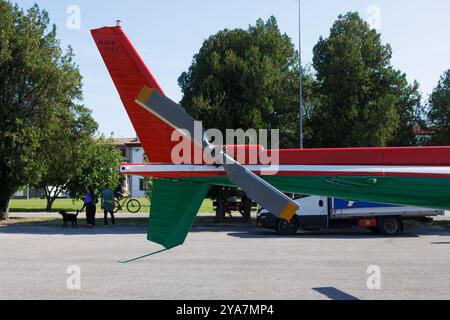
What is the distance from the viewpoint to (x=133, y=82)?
539cm

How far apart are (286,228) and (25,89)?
1417 cm

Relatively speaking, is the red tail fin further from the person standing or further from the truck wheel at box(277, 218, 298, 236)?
the person standing

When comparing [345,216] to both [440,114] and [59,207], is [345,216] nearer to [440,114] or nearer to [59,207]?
[440,114]

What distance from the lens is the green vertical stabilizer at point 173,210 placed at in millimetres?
5539

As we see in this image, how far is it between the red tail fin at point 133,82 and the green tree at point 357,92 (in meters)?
18.0

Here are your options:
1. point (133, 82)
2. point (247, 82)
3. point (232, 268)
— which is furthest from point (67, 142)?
point (133, 82)

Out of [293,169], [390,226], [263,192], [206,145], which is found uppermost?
[206,145]

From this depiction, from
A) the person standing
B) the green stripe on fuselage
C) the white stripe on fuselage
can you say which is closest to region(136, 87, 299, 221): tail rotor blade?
the white stripe on fuselage

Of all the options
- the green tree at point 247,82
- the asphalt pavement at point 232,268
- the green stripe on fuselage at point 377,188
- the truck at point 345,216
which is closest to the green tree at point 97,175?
the green tree at point 247,82

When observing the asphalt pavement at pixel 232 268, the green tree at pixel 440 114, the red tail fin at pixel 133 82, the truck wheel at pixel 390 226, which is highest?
the green tree at pixel 440 114

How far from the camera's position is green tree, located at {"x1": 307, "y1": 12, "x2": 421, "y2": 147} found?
74.0 ft

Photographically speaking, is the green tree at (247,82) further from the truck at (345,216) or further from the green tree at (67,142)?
the green tree at (67,142)

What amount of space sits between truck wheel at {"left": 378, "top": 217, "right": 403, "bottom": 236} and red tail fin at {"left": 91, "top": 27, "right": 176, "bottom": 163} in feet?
45.2

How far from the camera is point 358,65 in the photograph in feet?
76.1
